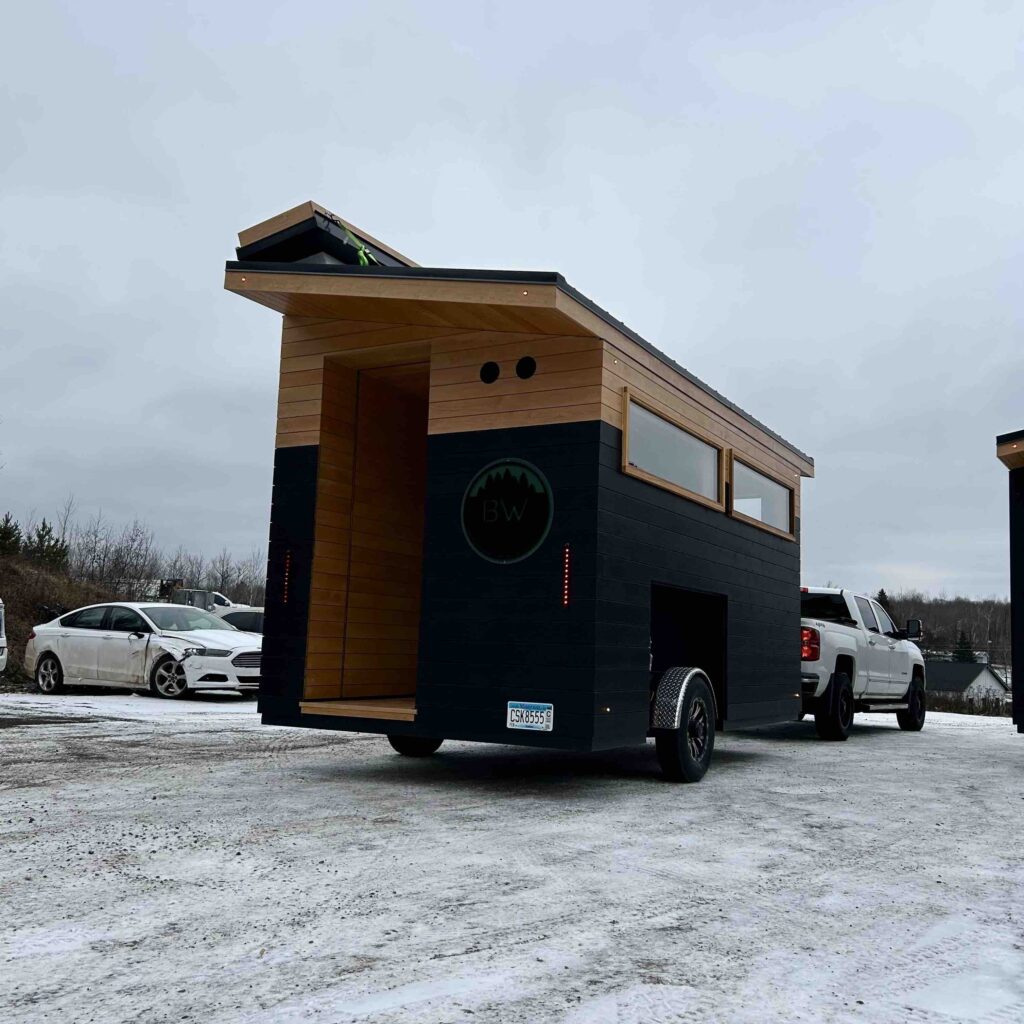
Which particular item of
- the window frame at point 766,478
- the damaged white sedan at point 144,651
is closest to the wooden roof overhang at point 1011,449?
the window frame at point 766,478

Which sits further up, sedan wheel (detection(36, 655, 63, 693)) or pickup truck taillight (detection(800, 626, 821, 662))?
pickup truck taillight (detection(800, 626, 821, 662))

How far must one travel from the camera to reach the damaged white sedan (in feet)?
47.9

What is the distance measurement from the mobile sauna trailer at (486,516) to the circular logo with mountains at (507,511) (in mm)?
14

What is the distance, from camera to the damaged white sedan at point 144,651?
14.6 m

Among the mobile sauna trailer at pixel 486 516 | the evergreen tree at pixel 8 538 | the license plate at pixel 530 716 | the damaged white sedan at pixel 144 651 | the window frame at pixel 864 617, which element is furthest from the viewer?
the evergreen tree at pixel 8 538

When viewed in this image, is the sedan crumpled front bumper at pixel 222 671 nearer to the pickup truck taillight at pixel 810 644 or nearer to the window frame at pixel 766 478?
the pickup truck taillight at pixel 810 644

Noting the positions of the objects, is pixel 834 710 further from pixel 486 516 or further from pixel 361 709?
pixel 361 709

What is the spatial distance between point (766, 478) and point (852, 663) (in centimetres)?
332

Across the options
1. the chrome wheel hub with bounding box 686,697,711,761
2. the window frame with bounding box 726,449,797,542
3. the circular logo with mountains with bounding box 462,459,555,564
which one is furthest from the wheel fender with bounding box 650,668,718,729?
the window frame with bounding box 726,449,797,542

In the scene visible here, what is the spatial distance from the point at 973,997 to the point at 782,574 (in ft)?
24.4

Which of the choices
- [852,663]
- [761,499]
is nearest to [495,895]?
[761,499]

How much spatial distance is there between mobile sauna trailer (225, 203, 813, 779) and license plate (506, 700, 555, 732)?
0.04 ft

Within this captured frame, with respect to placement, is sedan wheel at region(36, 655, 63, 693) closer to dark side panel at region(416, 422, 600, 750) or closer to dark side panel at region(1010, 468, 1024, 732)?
dark side panel at region(416, 422, 600, 750)

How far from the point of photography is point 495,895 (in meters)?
4.14
